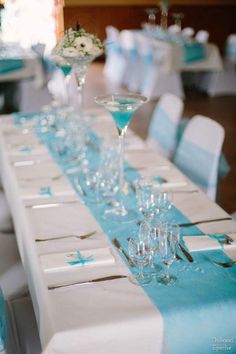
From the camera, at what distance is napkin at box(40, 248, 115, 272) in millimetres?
1698

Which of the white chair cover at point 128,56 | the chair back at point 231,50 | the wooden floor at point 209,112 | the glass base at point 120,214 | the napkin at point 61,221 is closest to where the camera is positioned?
the napkin at point 61,221

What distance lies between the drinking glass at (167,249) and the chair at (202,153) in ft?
3.98

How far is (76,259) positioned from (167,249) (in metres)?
0.34

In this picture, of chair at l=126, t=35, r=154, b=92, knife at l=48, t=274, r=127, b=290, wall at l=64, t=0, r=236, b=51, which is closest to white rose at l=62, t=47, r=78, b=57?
knife at l=48, t=274, r=127, b=290

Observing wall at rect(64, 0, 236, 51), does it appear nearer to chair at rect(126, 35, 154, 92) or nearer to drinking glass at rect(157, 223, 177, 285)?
chair at rect(126, 35, 154, 92)

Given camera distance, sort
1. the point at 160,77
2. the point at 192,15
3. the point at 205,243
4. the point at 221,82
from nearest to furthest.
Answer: the point at 205,243, the point at 160,77, the point at 221,82, the point at 192,15

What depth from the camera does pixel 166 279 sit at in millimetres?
1630

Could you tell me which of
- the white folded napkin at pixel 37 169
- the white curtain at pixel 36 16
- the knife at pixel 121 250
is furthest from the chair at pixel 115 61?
the knife at pixel 121 250

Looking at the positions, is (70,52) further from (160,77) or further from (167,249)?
(160,77)

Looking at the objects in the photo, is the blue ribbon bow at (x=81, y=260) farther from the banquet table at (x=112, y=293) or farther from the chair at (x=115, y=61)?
the chair at (x=115, y=61)

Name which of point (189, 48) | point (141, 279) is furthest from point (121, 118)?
point (189, 48)

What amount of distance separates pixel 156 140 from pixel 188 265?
202cm

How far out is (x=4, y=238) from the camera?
254cm

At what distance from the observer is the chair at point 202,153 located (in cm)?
277
